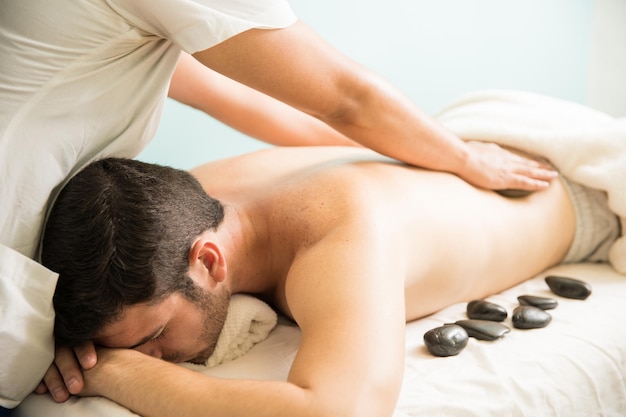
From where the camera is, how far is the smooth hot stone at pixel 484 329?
4.17 feet

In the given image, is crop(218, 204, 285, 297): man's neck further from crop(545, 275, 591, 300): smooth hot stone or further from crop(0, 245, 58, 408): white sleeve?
crop(545, 275, 591, 300): smooth hot stone

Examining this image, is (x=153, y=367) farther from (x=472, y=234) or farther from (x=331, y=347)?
(x=472, y=234)

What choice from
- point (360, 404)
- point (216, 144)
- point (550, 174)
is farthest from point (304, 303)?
point (216, 144)

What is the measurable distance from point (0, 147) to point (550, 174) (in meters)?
1.12

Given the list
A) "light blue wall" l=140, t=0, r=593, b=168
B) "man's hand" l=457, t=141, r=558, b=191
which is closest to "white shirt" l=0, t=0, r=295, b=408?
"man's hand" l=457, t=141, r=558, b=191

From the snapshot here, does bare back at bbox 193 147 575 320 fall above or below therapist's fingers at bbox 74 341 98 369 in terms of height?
above

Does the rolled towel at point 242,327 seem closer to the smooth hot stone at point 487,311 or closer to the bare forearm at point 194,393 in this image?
the bare forearm at point 194,393

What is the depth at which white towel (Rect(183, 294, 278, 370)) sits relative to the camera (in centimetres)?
122

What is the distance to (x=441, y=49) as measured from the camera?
2.63 metres

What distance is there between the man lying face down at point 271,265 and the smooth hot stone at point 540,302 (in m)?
0.08

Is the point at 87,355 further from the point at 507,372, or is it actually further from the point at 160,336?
the point at 507,372

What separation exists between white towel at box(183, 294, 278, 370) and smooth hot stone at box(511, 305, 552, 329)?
440 mm

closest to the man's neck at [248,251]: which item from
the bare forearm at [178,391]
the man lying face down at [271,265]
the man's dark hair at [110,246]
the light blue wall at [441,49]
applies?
the man lying face down at [271,265]

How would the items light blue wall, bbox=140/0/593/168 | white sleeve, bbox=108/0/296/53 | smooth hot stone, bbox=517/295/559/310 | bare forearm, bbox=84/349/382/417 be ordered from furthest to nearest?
light blue wall, bbox=140/0/593/168 < smooth hot stone, bbox=517/295/559/310 < white sleeve, bbox=108/0/296/53 < bare forearm, bbox=84/349/382/417
